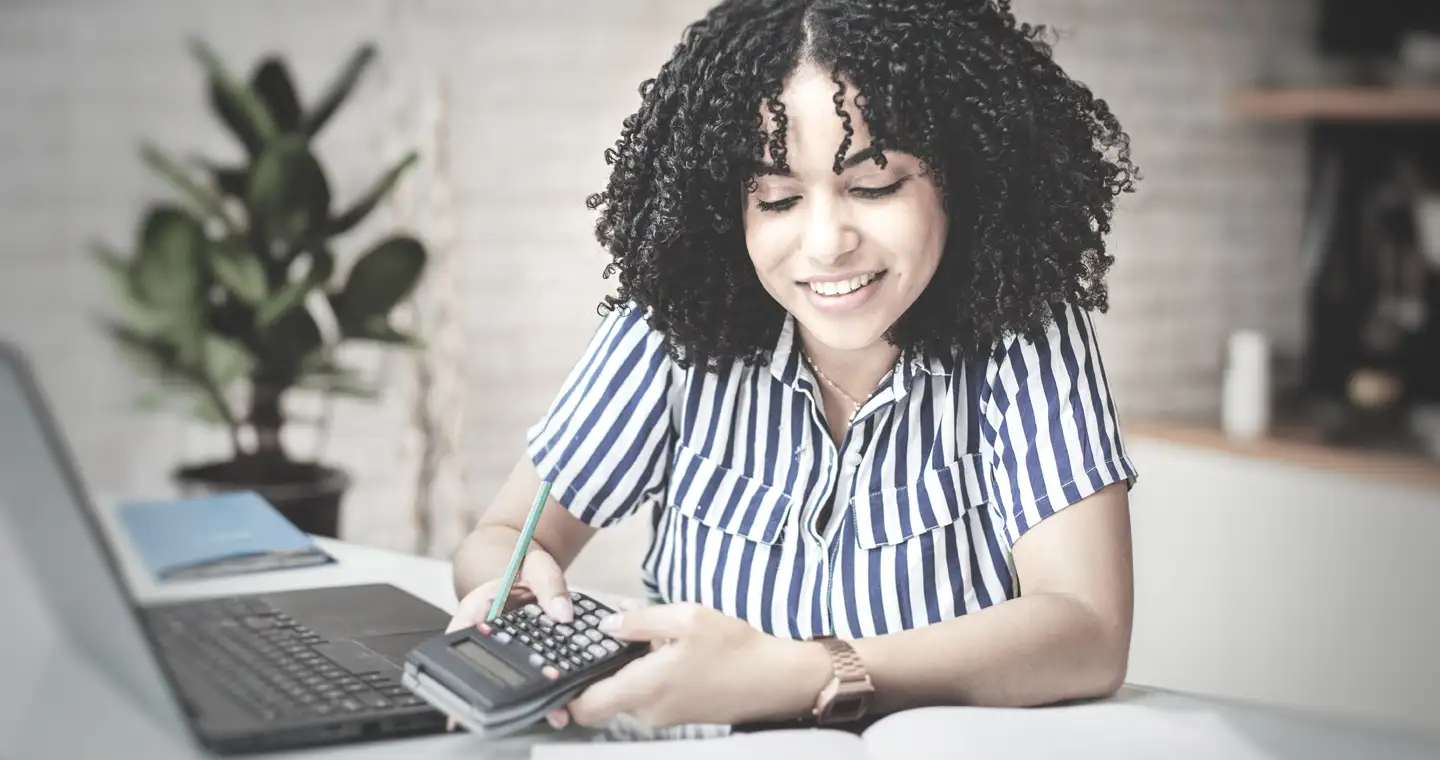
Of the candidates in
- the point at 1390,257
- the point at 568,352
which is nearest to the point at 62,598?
the point at 568,352

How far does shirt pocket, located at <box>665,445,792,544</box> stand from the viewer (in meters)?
1.02

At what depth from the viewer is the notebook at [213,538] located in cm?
97

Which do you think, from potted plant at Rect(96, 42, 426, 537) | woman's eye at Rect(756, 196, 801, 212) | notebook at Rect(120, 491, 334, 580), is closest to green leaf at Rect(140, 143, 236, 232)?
potted plant at Rect(96, 42, 426, 537)

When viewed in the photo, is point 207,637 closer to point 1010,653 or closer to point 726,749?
point 726,749


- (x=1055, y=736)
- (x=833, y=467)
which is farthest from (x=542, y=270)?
(x=1055, y=736)

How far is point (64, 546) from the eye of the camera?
637mm

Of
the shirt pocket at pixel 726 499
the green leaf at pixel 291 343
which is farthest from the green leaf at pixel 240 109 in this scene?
the shirt pocket at pixel 726 499

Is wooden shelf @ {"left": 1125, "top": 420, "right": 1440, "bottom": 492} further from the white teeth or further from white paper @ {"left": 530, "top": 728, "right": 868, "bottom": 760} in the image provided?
white paper @ {"left": 530, "top": 728, "right": 868, "bottom": 760}

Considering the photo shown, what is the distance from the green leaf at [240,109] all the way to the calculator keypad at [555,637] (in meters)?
1.18

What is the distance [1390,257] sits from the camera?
A: 2957 mm

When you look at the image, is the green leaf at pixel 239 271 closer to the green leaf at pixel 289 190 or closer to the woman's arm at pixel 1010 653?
the green leaf at pixel 289 190

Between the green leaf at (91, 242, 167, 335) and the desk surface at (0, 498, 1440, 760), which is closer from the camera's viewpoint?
the desk surface at (0, 498, 1440, 760)

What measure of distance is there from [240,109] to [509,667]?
1.28 metres

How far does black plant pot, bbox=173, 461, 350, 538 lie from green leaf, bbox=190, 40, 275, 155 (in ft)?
1.46
